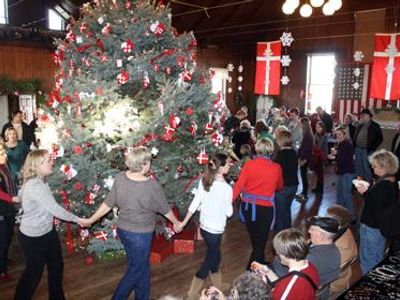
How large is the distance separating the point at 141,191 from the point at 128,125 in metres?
1.67

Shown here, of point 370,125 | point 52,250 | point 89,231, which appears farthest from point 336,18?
point 52,250

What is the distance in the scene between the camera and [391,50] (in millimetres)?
11086

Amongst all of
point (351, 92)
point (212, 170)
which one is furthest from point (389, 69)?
point (212, 170)

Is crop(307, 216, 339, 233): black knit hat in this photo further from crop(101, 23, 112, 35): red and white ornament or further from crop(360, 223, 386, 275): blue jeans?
crop(101, 23, 112, 35): red and white ornament

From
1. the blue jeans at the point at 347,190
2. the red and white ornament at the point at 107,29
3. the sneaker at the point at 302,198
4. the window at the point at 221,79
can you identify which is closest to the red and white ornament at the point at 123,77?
the red and white ornament at the point at 107,29

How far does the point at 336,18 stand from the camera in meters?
15.3

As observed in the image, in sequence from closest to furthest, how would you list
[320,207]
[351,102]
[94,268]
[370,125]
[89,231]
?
1. [94,268]
2. [89,231]
3. [320,207]
4. [370,125]
5. [351,102]

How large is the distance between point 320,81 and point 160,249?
14.0m

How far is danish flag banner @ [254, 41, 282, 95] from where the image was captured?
12.6 meters

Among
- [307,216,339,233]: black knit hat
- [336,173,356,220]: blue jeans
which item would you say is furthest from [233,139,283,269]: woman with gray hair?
[336,173,356,220]: blue jeans

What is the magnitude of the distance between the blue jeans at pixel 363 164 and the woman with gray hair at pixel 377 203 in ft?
15.1

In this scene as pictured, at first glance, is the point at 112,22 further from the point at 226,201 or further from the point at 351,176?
the point at 351,176

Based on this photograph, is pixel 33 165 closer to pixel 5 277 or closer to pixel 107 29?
pixel 5 277

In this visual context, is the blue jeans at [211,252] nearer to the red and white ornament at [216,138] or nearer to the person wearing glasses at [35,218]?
the person wearing glasses at [35,218]
